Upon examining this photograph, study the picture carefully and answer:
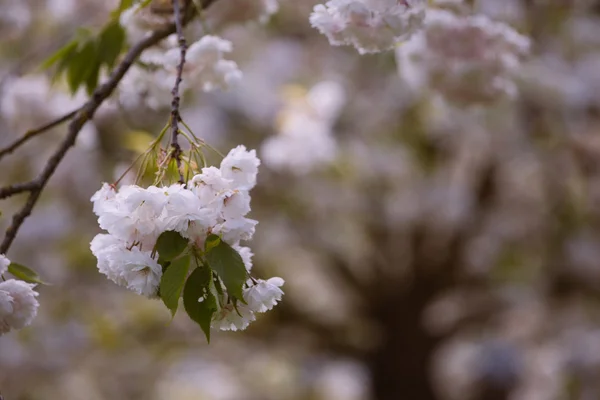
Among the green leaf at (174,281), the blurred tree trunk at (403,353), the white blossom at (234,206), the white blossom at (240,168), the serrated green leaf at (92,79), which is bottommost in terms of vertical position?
the green leaf at (174,281)

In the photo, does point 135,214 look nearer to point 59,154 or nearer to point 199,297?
point 199,297

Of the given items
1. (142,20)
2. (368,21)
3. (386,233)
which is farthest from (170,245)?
(386,233)

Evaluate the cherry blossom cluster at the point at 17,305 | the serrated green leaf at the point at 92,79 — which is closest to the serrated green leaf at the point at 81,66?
the serrated green leaf at the point at 92,79

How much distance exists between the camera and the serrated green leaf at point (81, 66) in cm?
139

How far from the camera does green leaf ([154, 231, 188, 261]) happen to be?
772mm

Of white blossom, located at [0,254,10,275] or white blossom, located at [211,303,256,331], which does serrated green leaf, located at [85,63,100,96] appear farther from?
white blossom, located at [211,303,256,331]

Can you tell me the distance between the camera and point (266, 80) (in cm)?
440

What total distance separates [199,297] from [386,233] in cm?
419

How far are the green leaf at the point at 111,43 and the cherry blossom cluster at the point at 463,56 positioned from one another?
62cm

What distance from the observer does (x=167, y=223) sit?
78 cm

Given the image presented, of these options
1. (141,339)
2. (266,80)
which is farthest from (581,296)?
(141,339)

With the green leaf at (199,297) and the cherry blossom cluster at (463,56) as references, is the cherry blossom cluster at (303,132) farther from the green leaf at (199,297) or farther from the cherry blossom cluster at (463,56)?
the green leaf at (199,297)

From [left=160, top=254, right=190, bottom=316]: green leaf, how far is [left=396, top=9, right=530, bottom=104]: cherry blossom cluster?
967 millimetres

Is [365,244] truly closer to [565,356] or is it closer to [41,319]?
[565,356]
